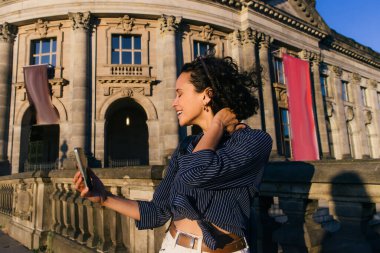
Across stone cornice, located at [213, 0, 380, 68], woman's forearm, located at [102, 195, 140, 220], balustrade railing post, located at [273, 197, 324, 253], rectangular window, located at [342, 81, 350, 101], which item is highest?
stone cornice, located at [213, 0, 380, 68]

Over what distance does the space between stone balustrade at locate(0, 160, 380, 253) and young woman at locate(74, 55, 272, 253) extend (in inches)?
17.6

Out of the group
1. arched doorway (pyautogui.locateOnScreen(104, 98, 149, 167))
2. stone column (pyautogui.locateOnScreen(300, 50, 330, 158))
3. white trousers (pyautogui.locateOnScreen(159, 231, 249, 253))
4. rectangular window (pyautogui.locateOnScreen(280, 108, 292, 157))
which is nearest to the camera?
white trousers (pyautogui.locateOnScreen(159, 231, 249, 253))

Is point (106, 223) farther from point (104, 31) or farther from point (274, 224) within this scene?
point (104, 31)

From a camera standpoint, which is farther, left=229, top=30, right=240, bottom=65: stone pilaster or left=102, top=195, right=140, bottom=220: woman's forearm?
left=229, top=30, right=240, bottom=65: stone pilaster

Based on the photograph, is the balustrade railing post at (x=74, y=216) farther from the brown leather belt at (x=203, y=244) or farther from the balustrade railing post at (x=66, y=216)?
the brown leather belt at (x=203, y=244)

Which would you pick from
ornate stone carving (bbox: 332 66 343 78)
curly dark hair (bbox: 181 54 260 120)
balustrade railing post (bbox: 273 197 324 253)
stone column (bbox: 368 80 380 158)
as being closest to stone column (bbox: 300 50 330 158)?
ornate stone carving (bbox: 332 66 343 78)

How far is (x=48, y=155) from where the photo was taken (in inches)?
787

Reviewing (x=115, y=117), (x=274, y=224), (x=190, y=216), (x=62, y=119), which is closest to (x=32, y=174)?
(x=274, y=224)

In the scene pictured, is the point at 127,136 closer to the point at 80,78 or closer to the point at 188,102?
the point at 80,78

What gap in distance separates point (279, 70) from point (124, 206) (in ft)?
69.5

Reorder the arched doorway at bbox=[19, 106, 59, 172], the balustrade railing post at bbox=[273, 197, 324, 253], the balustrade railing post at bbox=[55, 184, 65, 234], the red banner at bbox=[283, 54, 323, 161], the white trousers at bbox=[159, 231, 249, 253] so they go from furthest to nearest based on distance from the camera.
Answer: the arched doorway at bbox=[19, 106, 59, 172] < the red banner at bbox=[283, 54, 323, 161] < the balustrade railing post at bbox=[55, 184, 65, 234] < the balustrade railing post at bbox=[273, 197, 324, 253] < the white trousers at bbox=[159, 231, 249, 253]

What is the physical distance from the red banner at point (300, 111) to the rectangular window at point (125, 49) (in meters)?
9.45

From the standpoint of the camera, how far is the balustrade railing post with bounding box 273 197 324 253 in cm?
199

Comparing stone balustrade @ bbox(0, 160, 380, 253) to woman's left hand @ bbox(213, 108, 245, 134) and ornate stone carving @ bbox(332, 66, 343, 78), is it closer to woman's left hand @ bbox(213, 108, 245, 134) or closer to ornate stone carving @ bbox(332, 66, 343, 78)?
woman's left hand @ bbox(213, 108, 245, 134)
